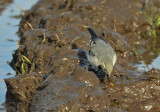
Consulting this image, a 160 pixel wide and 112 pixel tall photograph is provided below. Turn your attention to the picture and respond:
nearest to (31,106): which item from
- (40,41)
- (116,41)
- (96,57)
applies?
(96,57)

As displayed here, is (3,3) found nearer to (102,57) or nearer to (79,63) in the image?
(79,63)

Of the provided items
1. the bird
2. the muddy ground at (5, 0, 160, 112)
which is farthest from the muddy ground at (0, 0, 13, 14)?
the bird

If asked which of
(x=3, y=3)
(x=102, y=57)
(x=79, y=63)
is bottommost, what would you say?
(x=3, y=3)

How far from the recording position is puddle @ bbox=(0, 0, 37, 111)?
8312 millimetres

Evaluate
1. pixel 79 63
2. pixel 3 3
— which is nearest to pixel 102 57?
pixel 79 63

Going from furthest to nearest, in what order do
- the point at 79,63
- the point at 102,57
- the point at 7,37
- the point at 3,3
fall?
the point at 3,3
the point at 7,37
the point at 79,63
the point at 102,57

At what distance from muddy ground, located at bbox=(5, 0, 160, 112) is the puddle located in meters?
0.27

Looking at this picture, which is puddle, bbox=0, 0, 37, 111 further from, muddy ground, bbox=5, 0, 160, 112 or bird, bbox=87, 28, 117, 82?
bird, bbox=87, 28, 117, 82

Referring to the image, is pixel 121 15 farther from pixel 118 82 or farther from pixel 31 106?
pixel 31 106

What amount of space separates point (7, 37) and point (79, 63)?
4.56 metres

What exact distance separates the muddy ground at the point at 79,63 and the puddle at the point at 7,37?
27 centimetres

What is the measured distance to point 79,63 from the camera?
7297mm

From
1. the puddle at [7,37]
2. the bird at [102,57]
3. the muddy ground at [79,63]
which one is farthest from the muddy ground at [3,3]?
the bird at [102,57]

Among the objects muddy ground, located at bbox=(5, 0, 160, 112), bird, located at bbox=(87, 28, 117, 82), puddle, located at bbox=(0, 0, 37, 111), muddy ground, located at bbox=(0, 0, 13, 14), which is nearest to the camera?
muddy ground, located at bbox=(5, 0, 160, 112)
